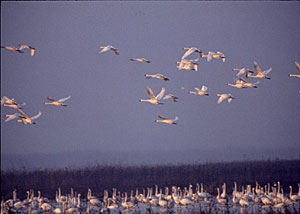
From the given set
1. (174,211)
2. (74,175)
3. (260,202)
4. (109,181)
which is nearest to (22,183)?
(74,175)

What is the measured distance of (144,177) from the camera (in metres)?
37.4

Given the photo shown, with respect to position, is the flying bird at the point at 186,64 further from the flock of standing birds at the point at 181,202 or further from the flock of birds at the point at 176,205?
the flock of birds at the point at 176,205

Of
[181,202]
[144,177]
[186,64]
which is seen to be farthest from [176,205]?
[144,177]

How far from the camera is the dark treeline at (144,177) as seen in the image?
1340 inches

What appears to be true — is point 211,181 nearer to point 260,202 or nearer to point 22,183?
point 260,202

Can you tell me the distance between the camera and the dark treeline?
112 feet

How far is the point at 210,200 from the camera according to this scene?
944 inches

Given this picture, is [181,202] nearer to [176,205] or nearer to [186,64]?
[176,205]

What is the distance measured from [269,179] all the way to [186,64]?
1584 centimetres

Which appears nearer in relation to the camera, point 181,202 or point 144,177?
point 181,202

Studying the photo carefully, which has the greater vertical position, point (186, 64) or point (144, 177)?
point (186, 64)

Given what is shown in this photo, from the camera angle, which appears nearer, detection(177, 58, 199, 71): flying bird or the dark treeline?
detection(177, 58, 199, 71): flying bird

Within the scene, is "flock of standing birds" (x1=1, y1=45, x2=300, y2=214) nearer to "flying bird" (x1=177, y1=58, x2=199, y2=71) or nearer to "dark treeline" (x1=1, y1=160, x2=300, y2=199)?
"flying bird" (x1=177, y1=58, x2=199, y2=71)

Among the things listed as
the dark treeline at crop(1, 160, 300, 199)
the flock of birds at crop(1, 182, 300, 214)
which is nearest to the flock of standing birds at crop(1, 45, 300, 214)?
the flock of birds at crop(1, 182, 300, 214)
